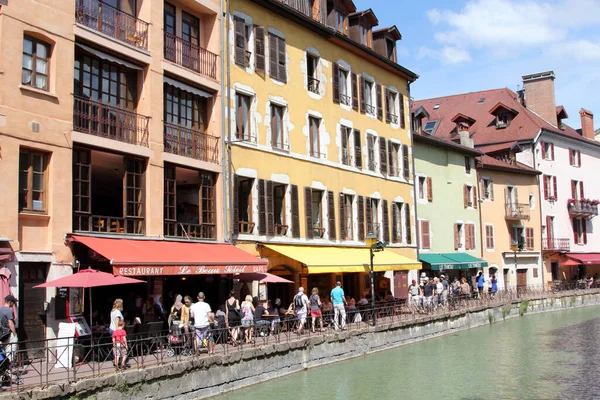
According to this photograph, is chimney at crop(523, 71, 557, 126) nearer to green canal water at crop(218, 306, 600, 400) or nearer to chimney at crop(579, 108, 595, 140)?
chimney at crop(579, 108, 595, 140)

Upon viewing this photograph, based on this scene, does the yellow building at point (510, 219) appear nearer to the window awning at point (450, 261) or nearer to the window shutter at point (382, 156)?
the window awning at point (450, 261)

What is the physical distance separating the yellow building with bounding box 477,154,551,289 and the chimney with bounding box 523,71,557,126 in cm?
780

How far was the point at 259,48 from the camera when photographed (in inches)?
1008

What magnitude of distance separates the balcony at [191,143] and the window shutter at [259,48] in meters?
3.71

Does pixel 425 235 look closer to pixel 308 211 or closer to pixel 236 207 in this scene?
pixel 308 211

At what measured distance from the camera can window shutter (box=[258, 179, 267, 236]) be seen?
2469 cm

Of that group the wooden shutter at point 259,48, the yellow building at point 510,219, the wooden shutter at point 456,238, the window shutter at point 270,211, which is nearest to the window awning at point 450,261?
the wooden shutter at point 456,238

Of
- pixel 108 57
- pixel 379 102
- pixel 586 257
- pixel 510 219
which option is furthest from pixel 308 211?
pixel 586 257

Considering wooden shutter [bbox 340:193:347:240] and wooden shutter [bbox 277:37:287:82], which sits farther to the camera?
wooden shutter [bbox 340:193:347:240]

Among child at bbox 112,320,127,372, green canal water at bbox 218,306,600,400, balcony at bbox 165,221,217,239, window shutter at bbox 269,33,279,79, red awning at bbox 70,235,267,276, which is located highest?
window shutter at bbox 269,33,279,79

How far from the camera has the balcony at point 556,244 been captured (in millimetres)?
50875

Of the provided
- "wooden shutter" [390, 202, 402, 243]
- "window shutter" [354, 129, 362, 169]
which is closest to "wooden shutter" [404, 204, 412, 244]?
"wooden shutter" [390, 202, 402, 243]

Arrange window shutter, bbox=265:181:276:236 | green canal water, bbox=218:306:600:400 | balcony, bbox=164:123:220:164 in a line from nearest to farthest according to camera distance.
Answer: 1. green canal water, bbox=218:306:600:400
2. balcony, bbox=164:123:220:164
3. window shutter, bbox=265:181:276:236

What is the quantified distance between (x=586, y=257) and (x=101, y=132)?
4496cm
